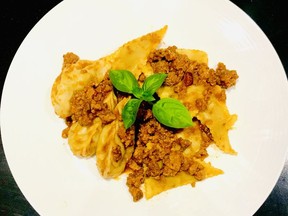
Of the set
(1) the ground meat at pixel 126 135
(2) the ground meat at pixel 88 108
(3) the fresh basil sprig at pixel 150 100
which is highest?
(3) the fresh basil sprig at pixel 150 100

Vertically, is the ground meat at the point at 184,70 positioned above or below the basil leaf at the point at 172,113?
above

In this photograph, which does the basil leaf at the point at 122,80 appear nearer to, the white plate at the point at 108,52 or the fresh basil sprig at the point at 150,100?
the fresh basil sprig at the point at 150,100

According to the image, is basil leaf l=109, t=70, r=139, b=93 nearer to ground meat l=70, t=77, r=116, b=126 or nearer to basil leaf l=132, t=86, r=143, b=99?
basil leaf l=132, t=86, r=143, b=99

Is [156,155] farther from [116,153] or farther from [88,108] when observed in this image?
[88,108]

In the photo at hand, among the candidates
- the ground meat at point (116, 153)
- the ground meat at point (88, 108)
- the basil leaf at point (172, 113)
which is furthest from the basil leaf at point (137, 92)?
the ground meat at point (116, 153)

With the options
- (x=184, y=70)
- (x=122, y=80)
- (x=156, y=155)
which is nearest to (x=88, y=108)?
(x=122, y=80)

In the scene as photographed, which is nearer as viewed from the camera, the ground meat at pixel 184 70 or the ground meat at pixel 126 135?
the ground meat at pixel 126 135
